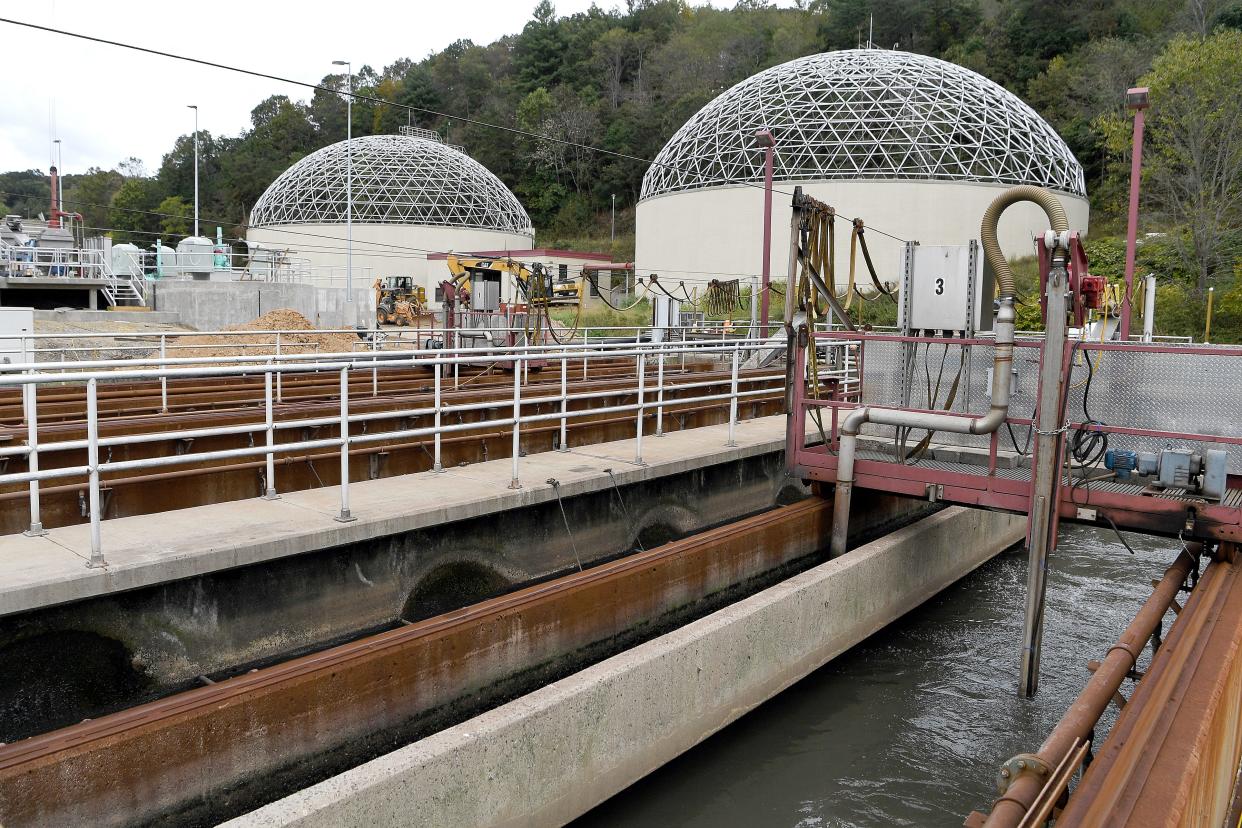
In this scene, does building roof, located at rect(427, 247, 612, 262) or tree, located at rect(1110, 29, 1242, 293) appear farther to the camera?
building roof, located at rect(427, 247, 612, 262)

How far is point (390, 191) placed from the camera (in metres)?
70.4

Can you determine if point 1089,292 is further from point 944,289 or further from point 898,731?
point 898,731

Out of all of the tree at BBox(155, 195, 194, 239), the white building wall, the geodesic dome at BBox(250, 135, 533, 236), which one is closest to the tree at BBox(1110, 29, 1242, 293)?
the white building wall

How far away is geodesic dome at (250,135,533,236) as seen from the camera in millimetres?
67625

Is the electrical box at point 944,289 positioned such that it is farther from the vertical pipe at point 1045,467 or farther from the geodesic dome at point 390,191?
the geodesic dome at point 390,191

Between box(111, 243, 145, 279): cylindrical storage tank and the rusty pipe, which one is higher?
box(111, 243, 145, 279): cylindrical storage tank

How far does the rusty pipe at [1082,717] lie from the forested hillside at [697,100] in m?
32.7

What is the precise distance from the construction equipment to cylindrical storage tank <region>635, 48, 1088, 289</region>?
14.2 m

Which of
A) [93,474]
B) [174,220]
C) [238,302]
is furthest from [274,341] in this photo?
[174,220]

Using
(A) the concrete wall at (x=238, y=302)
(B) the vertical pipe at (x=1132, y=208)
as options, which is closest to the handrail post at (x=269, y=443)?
(B) the vertical pipe at (x=1132, y=208)

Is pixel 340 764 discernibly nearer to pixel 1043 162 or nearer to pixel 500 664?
pixel 500 664

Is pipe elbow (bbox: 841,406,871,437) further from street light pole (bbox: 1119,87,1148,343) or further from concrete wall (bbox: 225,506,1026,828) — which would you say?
street light pole (bbox: 1119,87,1148,343)

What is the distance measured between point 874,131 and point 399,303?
88.9 ft

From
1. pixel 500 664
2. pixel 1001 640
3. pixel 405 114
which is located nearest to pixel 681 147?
pixel 1001 640
